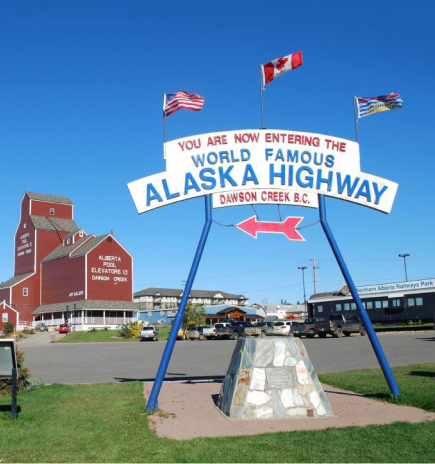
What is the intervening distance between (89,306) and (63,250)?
1106 centimetres

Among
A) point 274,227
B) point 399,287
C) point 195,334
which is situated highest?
point 274,227

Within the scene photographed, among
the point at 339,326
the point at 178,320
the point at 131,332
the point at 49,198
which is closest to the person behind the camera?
the point at 178,320

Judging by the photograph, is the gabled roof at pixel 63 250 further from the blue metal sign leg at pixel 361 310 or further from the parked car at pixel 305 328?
the blue metal sign leg at pixel 361 310

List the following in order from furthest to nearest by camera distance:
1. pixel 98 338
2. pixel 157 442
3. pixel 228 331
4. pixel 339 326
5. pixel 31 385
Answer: pixel 98 338
pixel 228 331
pixel 339 326
pixel 31 385
pixel 157 442

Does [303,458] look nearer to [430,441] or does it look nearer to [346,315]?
[430,441]

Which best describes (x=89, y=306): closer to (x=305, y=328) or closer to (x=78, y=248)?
(x=78, y=248)

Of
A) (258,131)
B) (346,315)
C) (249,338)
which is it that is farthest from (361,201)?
(346,315)

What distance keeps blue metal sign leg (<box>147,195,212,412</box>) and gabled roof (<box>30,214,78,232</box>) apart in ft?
237

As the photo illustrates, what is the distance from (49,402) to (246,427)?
4580mm

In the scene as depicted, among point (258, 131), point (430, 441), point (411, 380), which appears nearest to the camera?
point (430, 441)

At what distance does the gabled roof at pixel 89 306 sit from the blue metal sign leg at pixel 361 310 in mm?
61564

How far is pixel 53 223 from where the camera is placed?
81.3 meters

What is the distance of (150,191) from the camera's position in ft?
35.3

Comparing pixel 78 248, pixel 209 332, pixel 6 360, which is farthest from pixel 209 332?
pixel 6 360
